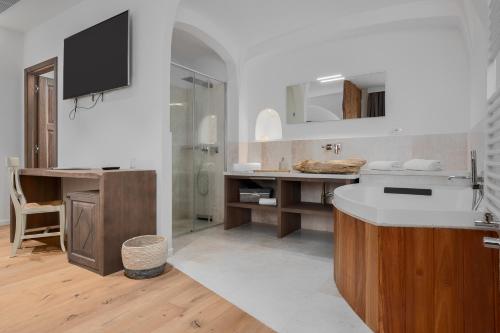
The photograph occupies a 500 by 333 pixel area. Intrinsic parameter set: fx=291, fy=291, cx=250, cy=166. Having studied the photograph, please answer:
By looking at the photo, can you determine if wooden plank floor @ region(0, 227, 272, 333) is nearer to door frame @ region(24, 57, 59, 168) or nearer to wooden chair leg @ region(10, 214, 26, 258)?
wooden chair leg @ region(10, 214, 26, 258)

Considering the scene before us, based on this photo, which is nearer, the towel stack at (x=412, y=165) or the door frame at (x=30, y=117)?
the towel stack at (x=412, y=165)

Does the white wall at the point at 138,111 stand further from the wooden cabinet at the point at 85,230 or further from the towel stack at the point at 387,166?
the towel stack at the point at 387,166

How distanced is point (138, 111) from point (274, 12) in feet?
6.02

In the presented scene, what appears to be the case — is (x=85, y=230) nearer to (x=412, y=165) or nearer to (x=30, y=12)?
(x=412, y=165)

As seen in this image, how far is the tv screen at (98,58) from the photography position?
2760 mm

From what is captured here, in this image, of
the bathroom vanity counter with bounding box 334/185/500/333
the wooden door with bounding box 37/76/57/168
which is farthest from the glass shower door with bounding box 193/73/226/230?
the bathroom vanity counter with bounding box 334/185/500/333

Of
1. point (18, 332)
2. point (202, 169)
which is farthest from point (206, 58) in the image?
point (18, 332)

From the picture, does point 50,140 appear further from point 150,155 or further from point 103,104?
point 150,155

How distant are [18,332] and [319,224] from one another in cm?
297

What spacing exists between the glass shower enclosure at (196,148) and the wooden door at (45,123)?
206 cm

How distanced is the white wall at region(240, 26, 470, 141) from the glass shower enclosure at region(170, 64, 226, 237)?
93 centimetres

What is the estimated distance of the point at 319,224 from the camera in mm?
3629

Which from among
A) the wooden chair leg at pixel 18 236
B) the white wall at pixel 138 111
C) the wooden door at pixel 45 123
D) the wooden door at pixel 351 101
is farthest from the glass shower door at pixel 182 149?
the wooden door at pixel 45 123

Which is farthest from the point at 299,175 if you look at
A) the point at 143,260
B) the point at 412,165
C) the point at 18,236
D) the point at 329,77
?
the point at 18,236
